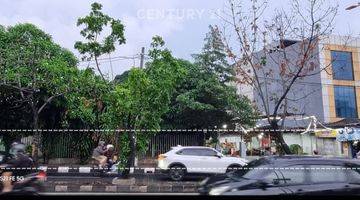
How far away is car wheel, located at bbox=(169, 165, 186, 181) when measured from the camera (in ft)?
32.0

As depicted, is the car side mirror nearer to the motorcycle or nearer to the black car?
the black car

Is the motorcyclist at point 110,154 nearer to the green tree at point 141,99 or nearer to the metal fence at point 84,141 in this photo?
the metal fence at point 84,141

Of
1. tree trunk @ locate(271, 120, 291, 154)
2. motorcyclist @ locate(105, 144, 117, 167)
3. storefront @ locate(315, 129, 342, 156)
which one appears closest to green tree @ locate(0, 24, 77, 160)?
motorcyclist @ locate(105, 144, 117, 167)

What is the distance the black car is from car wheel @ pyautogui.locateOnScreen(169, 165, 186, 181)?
14.1 ft

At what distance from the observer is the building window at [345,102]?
3025 cm

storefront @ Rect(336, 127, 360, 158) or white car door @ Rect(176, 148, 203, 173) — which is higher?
storefront @ Rect(336, 127, 360, 158)

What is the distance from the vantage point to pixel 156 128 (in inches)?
388

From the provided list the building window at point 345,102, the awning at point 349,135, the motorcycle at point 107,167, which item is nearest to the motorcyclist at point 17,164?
the motorcycle at point 107,167

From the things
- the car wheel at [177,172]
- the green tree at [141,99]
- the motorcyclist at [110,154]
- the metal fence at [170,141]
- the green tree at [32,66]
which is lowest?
the car wheel at [177,172]

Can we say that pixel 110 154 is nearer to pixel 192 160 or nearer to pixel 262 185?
pixel 192 160

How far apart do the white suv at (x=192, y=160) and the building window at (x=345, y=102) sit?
2128 cm

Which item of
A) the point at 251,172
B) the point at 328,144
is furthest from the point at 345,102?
the point at 251,172

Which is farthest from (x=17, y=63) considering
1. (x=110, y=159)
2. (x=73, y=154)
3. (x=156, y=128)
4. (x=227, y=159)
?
(x=227, y=159)

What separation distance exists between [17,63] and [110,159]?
226 inches
